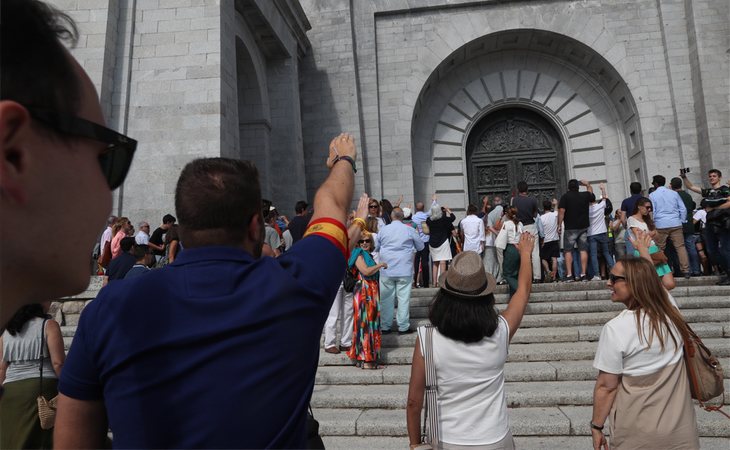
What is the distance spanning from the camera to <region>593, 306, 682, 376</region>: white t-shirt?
279 cm

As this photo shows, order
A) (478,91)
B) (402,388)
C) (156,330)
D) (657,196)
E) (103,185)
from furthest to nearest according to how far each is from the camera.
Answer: (478,91), (657,196), (402,388), (156,330), (103,185)

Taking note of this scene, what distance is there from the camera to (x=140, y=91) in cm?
1109

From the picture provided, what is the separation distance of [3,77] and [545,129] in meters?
19.1

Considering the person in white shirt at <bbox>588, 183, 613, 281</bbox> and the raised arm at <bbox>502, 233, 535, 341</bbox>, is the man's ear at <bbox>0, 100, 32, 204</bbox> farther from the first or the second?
the person in white shirt at <bbox>588, 183, 613, 281</bbox>

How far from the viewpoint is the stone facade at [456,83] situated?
14.3m

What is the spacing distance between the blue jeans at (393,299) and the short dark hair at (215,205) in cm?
633

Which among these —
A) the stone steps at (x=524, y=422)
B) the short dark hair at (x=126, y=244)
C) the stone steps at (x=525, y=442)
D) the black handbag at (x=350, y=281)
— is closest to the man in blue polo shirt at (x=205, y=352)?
the stone steps at (x=525, y=442)

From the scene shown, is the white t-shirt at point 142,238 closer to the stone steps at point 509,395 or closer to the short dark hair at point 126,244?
the short dark hair at point 126,244

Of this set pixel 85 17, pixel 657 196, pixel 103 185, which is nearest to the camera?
pixel 103 185

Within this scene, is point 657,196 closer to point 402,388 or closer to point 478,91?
point 402,388

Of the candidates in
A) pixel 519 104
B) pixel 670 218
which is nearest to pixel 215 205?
pixel 670 218

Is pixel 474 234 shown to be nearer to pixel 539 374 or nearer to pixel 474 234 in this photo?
pixel 474 234

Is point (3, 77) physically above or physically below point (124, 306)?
above

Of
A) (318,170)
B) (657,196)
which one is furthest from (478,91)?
(657,196)
